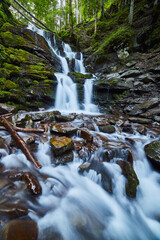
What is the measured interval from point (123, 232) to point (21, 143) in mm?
2712

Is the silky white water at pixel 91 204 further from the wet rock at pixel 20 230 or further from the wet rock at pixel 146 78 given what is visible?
the wet rock at pixel 146 78

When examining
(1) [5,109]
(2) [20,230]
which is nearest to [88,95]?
(1) [5,109]

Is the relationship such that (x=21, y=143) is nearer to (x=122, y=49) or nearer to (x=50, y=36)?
(x=122, y=49)

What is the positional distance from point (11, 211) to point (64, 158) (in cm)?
145

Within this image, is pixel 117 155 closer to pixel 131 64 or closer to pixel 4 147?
pixel 4 147

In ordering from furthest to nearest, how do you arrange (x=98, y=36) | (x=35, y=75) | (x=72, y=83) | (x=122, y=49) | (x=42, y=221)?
(x=98, y=36) < (x=122, y=49) < (x=72, y=83) < (x=35, y=75) < (x=42, y=221)

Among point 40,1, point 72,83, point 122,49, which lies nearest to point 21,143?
point 72,83

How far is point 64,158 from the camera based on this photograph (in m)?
2.80

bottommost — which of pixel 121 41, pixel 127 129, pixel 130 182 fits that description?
pixel 130 182

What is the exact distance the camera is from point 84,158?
2.94 metres

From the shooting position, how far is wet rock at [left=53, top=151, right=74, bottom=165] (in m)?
2.76

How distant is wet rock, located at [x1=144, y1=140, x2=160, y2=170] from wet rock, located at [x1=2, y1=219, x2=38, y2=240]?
2.90 meters

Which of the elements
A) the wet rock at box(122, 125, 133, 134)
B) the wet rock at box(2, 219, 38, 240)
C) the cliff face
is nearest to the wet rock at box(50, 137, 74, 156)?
the wet rock at box(2, 219, 38, 240)

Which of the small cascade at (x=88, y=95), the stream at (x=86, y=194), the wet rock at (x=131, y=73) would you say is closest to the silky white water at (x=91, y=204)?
the stream at (x=86, y=194)
